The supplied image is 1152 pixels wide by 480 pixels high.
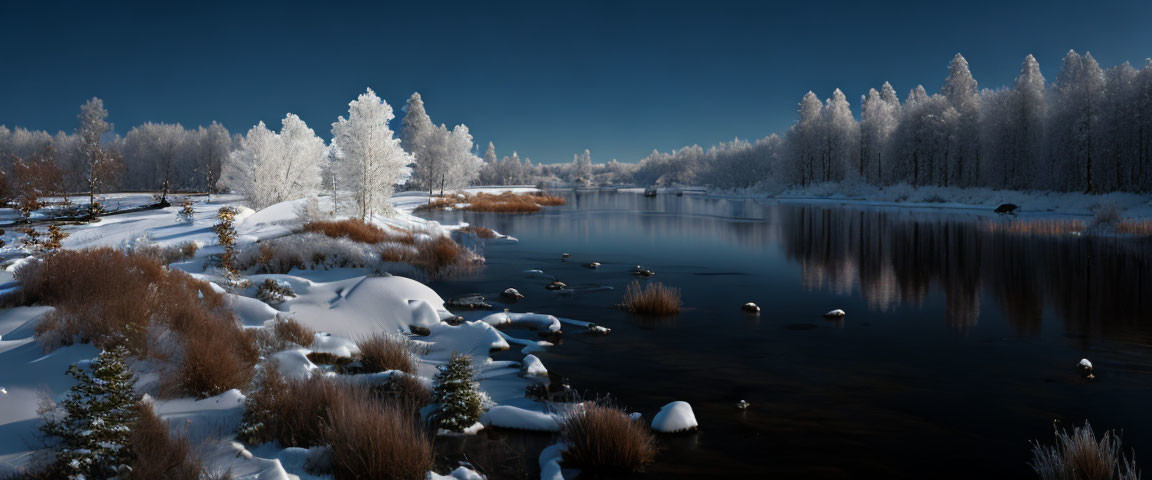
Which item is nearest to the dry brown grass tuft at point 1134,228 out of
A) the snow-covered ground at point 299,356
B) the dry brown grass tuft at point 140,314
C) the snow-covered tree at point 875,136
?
the snow-covered ground at point 299,356

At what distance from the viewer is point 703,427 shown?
24.3 ft

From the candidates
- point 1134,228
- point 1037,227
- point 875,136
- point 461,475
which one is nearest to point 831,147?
point 875,136

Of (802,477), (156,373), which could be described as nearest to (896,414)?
(802,477)

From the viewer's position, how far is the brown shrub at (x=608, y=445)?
20.9ft

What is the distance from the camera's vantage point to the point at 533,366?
9.59 metres

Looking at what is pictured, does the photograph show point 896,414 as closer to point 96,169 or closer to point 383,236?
point 383,236

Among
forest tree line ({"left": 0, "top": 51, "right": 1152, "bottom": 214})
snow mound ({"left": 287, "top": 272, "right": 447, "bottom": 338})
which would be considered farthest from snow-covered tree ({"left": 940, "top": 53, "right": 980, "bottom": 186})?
snow mound ({"left": 287, "top": 272, "right": 447, "bottom": 338})

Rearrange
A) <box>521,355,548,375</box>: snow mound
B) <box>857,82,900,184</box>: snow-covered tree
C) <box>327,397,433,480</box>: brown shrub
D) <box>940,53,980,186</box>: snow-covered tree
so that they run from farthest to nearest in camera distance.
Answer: <box>857,82,900,184</box>: snow-covered tree < <box>940,53,980,186</box>: snow-covered tree < <box>521,355,548,375</box>: snow mound < <box>327,397,433,480</box>: brown shrub

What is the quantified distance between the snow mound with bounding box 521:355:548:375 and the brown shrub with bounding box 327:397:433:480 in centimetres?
354

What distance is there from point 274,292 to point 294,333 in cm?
356

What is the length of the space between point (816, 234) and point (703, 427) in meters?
29.7

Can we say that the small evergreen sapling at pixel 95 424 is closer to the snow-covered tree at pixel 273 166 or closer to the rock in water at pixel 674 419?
the rock in water at pixel 674 419

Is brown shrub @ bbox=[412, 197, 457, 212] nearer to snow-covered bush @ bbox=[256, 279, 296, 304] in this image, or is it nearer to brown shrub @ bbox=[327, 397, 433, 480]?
snow-covered bush @ bbox=[256, 279, 296, 304]

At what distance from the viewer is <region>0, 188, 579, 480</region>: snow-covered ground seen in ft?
19.2
